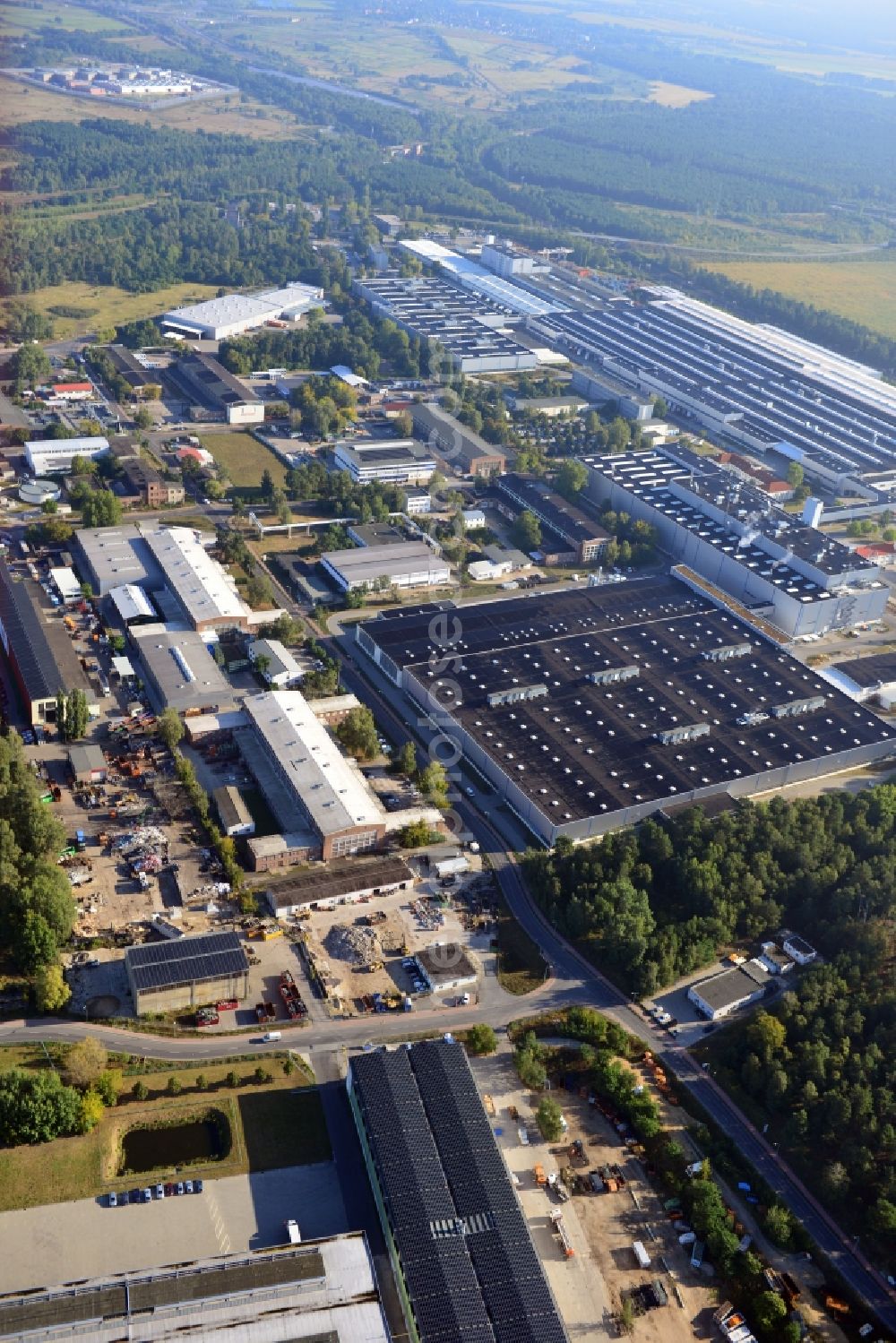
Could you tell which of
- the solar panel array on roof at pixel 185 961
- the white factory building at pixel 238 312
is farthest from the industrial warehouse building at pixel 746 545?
the white factory building at pixel 238 312

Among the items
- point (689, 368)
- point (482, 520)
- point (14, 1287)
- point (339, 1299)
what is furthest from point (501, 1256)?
point (689, 368)

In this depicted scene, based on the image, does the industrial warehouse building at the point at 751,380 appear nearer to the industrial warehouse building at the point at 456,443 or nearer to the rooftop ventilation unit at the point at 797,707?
the industrial warehouse building at the point at 456,443

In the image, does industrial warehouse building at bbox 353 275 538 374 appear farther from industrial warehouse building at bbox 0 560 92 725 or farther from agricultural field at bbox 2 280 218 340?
industrial warehouse building at bbox 0 560 92 725

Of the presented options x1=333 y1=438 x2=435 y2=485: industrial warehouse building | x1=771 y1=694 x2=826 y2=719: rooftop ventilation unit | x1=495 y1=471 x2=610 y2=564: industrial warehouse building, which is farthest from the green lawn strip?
x1=333 y1=438 x2=435 y2=485: industrial warehouse building

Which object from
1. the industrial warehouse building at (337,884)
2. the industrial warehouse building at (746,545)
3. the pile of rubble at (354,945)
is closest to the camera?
the pile of rubble at (354,945)

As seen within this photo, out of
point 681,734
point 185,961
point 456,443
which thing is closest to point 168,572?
point 185,961

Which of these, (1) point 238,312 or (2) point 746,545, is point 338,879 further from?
(1) point 238,312

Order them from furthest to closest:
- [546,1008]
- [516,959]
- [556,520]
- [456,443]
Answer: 1. [456,443]
2. [556,520]
3. [516,959]
4. [546,1008]
